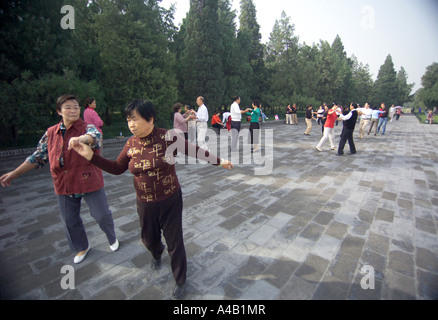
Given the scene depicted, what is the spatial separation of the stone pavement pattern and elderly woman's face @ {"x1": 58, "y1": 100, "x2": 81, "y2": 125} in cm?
174

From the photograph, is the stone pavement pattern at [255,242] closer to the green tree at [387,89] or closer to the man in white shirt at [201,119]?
the man in white shirt at [201,119]

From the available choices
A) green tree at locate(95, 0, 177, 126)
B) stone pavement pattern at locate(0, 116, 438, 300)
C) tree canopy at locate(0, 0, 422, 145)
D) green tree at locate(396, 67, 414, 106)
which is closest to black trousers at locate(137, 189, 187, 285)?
stone pavement pattern at locate(0, 116, 438, 300)

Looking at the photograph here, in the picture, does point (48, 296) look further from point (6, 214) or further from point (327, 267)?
point (327, 267)

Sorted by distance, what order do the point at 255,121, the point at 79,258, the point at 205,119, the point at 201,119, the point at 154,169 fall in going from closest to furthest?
the point at 154,169, the point at 79,258, the point at 201,119, the point at 205,119, the point at 255,121

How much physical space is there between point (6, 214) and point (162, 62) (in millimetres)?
12247

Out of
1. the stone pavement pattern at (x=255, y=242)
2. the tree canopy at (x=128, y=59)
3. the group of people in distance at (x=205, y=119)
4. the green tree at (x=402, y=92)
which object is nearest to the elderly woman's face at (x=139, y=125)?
the stone pavement pattern at (x=255, y=242)

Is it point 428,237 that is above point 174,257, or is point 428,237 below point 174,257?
below

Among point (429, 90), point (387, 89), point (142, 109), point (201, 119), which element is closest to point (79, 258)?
point (142, 109)

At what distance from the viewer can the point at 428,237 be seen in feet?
9.98

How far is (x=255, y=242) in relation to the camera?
117 inches

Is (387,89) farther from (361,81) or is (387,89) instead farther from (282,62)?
(282,62)

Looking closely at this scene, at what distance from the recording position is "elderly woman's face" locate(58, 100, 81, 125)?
222 cm

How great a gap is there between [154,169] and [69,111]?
3.84ft

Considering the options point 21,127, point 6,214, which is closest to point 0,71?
point 21,127
